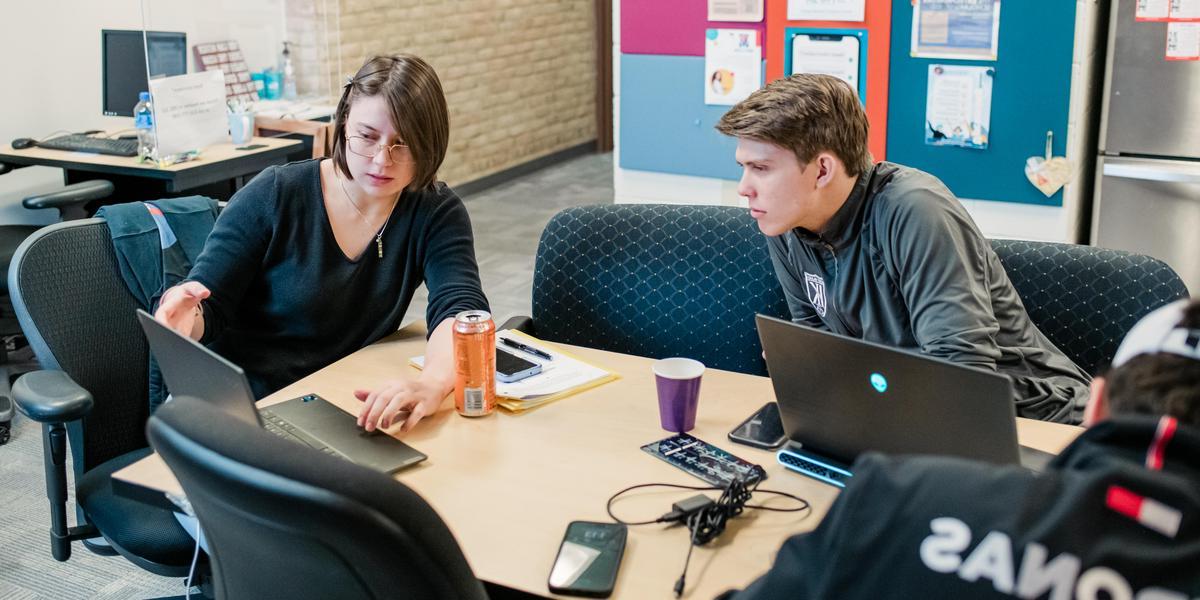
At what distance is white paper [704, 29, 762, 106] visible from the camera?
3.73 metres

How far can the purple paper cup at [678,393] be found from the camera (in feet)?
5.79

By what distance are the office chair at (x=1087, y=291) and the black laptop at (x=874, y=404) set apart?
0.62m

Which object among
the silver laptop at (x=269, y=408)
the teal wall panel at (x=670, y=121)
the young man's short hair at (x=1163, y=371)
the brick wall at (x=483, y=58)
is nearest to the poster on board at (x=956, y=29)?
the teal wall panel at (x=670, y=121)

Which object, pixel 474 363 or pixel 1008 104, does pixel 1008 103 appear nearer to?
pixel 1008 104

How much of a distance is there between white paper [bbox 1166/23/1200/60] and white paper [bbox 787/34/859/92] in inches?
34.5

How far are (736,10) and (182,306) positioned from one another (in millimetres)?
2292

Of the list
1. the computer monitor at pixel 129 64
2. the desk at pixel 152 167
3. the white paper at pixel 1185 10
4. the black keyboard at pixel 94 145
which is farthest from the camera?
the computer monitor at pixel 129 64

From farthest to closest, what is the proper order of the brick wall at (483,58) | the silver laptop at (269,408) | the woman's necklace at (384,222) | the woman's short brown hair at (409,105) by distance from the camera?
the brick wall at (483,58), the woman's necklace at (384,222), the woman's short brown hair at (409,105), the silver laptop at (269,408)

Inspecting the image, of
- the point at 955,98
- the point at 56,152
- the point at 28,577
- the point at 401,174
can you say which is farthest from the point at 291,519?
the point at 56,152

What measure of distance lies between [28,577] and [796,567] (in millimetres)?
2264

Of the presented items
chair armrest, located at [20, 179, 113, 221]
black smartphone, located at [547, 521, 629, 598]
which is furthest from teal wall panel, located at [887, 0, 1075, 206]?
chair armrest, located at [20, 179, 113, 221]

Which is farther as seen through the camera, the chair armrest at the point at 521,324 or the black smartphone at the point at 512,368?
the chair armrest at the point at 521,324

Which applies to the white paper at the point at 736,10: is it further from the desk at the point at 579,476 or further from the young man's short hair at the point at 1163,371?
the young man's short hair at the point at 1163,371

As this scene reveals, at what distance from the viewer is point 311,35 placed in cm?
530
